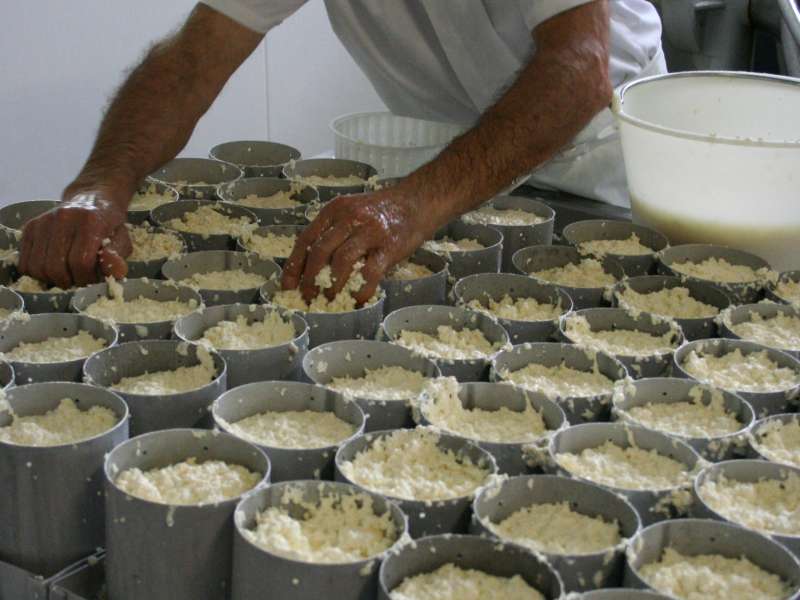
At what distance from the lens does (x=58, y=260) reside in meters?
1.67

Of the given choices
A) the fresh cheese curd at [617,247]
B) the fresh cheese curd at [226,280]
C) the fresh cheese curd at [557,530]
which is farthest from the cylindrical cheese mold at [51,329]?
the fresh cheese curd at [617,247]

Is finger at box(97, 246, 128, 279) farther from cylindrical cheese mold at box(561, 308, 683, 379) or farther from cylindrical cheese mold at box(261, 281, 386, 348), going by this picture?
cylindrical cheese mold at box(561, 308, 683, 379)

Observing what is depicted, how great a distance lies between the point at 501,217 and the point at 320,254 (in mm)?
574

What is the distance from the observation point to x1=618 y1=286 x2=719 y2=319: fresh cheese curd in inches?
66.0

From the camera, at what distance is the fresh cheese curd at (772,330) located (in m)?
1.57

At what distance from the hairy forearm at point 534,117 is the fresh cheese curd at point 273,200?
1.42ft

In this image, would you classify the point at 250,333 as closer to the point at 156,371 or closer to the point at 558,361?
the point at 156,371

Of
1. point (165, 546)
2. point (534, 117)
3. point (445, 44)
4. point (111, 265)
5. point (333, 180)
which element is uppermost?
point (445, 44)

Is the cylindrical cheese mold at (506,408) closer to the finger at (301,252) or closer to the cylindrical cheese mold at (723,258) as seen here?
the finger at (301,252)

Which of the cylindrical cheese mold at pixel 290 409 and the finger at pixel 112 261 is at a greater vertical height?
the finger at pixel 112 261

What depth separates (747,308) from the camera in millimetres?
1647

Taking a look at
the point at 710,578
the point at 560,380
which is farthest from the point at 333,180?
the point at 710,578

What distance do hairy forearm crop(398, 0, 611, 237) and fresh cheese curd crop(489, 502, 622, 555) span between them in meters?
0.72

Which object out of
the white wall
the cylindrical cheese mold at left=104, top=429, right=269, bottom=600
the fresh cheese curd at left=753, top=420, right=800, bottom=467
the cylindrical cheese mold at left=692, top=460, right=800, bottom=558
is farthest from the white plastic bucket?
the white wall
